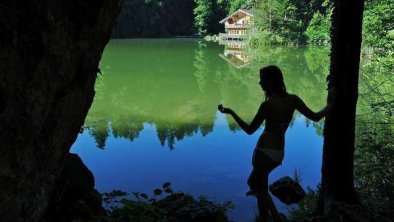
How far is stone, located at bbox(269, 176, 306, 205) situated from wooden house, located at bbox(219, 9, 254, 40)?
195 feet

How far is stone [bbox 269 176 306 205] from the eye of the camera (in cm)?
822

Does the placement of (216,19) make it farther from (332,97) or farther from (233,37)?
(332,97)

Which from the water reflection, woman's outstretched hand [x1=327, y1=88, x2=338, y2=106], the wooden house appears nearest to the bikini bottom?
woman's outstretched hand [x1=327, y1=88, x2=338, y2=106]

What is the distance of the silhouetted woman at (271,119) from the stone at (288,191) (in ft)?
13.3

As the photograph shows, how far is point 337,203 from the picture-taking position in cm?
482

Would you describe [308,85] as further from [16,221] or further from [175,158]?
[16,221]

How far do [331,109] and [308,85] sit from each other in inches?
844

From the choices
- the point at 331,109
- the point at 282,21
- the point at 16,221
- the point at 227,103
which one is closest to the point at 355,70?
the point at 331,109

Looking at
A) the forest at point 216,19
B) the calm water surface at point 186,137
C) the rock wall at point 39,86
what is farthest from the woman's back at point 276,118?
the forest at point 216,19

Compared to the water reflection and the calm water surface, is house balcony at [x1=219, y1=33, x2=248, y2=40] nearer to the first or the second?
the water reflection

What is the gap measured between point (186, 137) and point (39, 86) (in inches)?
423

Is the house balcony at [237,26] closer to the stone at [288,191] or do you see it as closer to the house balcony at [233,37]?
the house balcony at [233,37]

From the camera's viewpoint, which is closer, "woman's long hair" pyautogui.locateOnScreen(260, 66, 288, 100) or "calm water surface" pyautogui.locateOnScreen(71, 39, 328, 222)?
"woman's long hair" pyautogui.locateOnScreen(260, 66, 288, 100)

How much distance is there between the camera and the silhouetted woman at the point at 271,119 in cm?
403
